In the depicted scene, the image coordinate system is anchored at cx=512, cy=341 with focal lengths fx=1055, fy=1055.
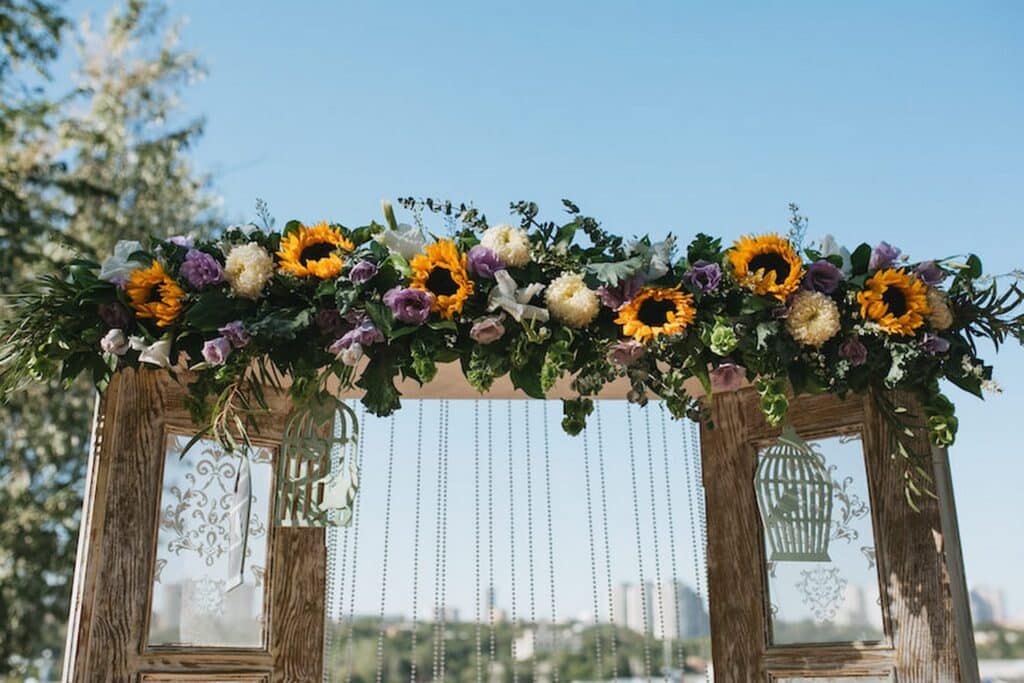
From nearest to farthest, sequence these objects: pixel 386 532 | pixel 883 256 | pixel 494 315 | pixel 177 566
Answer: pixel 494 315 → pixel 883 256 → pixel 177 566 → pixel 386 532

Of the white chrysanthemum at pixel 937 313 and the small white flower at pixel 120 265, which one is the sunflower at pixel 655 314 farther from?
the small white flower at pixel 120 265

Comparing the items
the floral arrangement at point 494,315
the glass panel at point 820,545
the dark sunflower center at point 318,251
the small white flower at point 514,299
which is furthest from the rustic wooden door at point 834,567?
the dark sunflower center at point 318,251

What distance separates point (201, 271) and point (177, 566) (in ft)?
2.79

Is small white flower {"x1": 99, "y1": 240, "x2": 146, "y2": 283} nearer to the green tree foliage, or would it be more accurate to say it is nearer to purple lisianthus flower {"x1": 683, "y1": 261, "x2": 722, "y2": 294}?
purple lisianthus flower {"x1": 683, "y1": 261, "x2": 722, "y2": 294}

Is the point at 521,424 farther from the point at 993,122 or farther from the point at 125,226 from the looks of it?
the point at 125,226

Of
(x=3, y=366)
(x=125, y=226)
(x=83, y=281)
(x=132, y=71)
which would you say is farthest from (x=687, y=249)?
(x=132, y=71)

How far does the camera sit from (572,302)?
239 centimetres

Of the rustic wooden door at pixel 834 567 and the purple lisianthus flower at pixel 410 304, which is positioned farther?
the rustic wooden door at pixel 834 567

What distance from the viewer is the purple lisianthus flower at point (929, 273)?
2.57 meters

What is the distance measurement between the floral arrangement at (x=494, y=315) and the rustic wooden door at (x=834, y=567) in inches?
8.7

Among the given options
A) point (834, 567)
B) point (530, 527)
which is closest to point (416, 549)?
point (530, 527)

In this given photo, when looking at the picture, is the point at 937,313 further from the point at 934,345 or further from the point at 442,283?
the point at 442,283

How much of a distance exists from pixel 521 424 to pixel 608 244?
1451 mm

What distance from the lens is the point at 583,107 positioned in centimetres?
537
